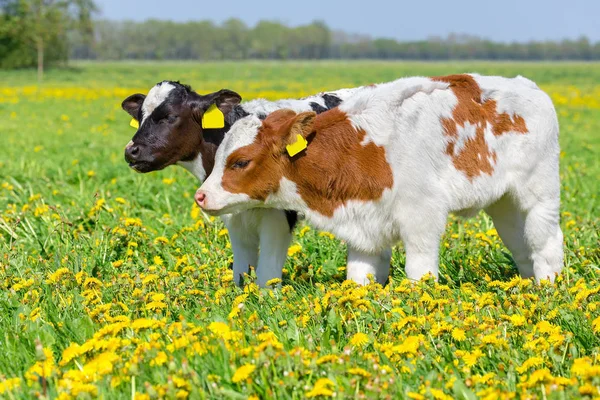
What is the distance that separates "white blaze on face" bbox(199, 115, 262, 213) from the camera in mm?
4898

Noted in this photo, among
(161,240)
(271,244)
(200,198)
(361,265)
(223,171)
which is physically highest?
(223,171)

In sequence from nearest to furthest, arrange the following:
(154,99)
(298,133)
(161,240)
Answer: (298,133) → (154,99) → (161,240)

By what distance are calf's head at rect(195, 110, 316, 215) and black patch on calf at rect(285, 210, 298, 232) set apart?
0.41 metres

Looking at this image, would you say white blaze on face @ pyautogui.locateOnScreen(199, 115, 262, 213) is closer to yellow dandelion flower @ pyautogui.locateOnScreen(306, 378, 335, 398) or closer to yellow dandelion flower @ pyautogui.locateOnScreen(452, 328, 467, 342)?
yellow dandelion flower @ pyautogui.locateOnScreen(452, 328, 467, 342)

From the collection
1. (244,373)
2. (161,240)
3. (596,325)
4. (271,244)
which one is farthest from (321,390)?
(161,240)

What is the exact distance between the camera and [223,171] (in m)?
4.99

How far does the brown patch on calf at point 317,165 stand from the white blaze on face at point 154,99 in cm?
94

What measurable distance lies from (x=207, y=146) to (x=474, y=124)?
1786mm

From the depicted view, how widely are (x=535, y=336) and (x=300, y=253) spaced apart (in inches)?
107

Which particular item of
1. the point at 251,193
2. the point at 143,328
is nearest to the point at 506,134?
the point at 251,193

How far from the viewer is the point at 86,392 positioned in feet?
10.2

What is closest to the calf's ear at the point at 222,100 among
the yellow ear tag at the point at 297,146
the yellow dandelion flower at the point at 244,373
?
the yellow ear tag at the point at 297,146

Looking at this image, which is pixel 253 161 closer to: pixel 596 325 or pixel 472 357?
pixel 472 357

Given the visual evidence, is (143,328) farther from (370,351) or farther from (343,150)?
(343,150)
